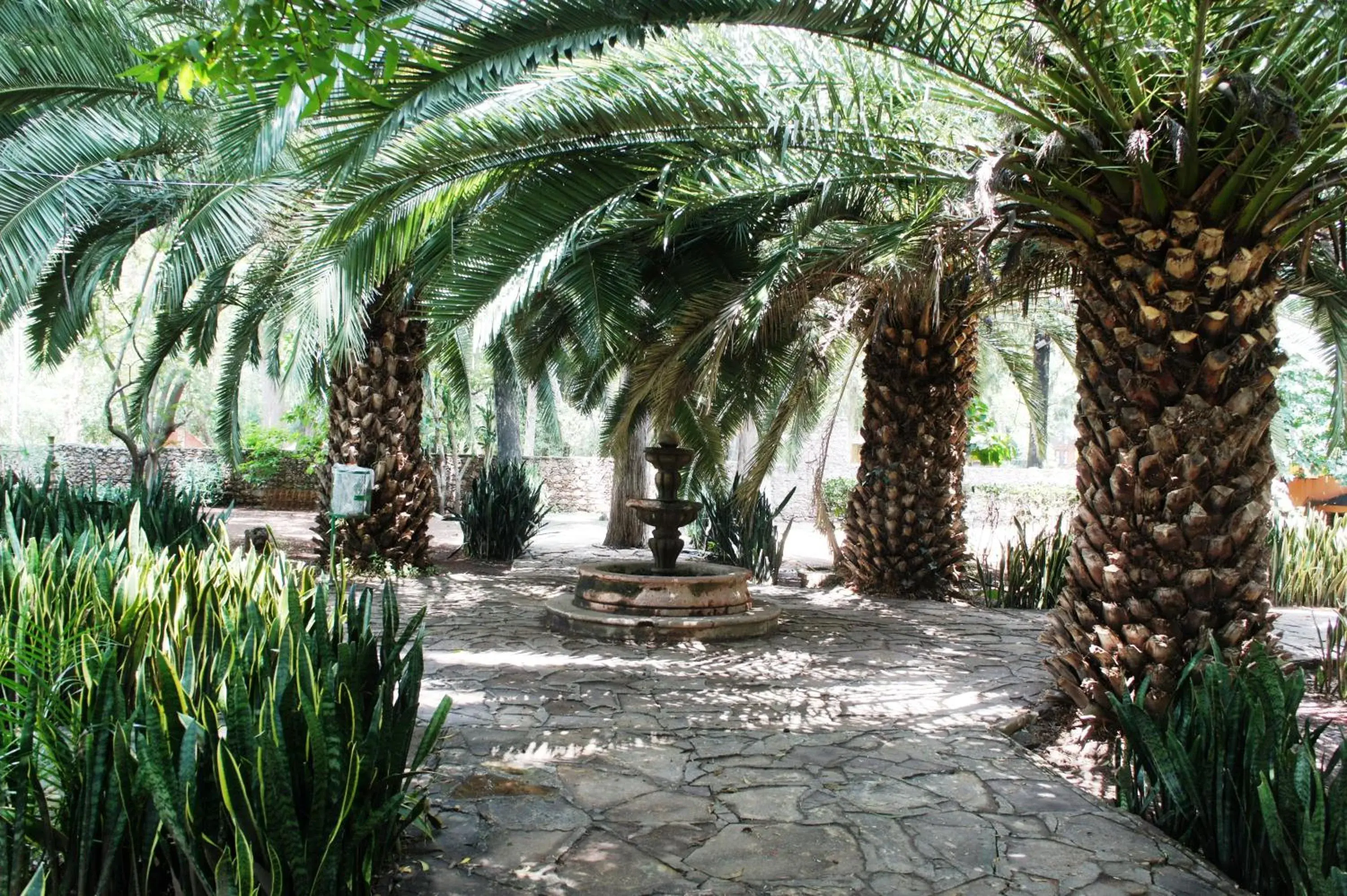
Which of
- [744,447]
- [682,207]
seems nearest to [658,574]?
[682,207]

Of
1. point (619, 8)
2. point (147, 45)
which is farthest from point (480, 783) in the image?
point (147, 45)

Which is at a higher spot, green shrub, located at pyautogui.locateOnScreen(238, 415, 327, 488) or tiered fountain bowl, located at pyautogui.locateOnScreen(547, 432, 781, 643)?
green shrub, located at pyautogui.locateOnScreen(238, 415, 327, 488)

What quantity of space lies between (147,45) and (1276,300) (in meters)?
6.61

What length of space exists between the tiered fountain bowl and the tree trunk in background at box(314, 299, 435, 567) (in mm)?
2673

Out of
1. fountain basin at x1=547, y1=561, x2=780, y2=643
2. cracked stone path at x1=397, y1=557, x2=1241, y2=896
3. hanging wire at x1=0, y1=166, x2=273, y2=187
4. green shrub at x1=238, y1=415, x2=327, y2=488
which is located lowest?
cracked stone path at x1=397, y1=557, x2=1241, y2=896

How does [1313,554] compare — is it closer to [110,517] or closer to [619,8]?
[619,8]

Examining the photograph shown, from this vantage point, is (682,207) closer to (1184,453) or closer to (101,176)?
(1184,453)

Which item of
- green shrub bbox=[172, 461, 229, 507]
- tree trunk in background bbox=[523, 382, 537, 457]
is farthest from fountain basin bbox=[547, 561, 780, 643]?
tree trunk in background bbox=[523, 382, 537, 457]

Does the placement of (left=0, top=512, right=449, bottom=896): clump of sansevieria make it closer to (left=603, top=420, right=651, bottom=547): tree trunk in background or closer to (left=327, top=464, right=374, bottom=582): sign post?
(left=327, top=464, right=374, bottom=582): sign post

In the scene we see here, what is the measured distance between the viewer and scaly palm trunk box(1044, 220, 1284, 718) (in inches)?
172

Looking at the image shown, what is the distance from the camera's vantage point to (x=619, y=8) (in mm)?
3775

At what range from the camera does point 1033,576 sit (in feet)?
29.7

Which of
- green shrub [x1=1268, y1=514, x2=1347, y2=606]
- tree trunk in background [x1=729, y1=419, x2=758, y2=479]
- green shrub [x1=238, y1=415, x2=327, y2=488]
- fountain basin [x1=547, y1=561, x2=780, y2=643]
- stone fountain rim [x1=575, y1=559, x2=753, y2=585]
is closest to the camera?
Result: fountain basin [x1=547, y1=561, x2=780, y2=643]

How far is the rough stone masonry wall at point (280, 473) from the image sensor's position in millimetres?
21047
